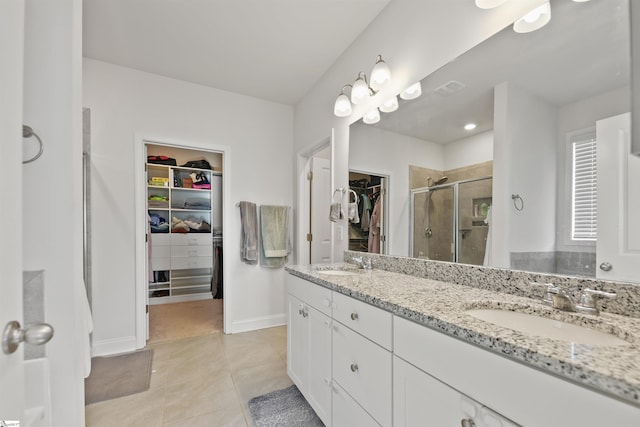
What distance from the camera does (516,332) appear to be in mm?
667

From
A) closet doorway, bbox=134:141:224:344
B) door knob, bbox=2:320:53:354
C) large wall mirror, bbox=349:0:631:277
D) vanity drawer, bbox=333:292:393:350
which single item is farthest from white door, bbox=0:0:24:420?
closet doorway, bbox=134:141:224:344

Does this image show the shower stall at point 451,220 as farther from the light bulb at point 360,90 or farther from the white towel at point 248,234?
the white towel at point 248,234

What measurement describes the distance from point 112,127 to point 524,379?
3.25 m

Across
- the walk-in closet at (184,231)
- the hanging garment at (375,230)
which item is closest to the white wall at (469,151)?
the hanging garment at (375,230)

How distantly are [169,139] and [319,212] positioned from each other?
1750 mm

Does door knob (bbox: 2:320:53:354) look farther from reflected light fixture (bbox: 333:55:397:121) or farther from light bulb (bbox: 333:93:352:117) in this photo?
light bulb (bbox: 333:93:352:117)

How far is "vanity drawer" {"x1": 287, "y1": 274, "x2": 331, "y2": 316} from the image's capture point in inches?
55.3

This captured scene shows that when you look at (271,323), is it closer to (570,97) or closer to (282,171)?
(282,171)

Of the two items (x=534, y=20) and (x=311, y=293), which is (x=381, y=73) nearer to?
(x=534, y=20)

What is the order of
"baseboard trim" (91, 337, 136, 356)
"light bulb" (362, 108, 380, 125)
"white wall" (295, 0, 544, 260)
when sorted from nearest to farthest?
"white wall" (295, 0, 544, 260) < "light bulb" (362, 108, 380, 125) < "baseboard trim" (91, 337, 136, 356)

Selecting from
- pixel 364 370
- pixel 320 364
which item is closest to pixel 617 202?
pixel 364 370

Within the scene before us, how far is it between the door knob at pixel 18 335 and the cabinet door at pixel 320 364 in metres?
1.06

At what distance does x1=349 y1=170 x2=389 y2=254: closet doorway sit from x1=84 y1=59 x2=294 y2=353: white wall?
1.29 metres

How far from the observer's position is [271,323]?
3.11 metres
